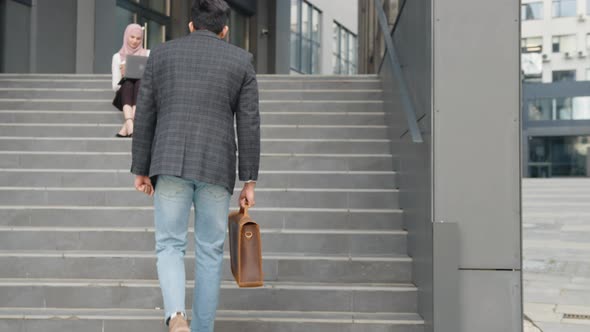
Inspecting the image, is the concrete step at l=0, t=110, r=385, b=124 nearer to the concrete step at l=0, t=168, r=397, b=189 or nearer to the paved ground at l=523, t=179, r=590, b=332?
the concrete step at l=0, t=168, r=397, b=189

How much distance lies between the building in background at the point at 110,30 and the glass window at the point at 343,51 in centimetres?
287

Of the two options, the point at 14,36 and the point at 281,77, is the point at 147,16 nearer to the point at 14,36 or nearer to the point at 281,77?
the point at 14,36

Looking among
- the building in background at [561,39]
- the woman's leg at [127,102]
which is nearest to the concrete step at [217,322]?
the woman's leg at [127,102]

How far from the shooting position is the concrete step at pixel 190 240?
541 cm

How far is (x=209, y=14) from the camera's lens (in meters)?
3.56

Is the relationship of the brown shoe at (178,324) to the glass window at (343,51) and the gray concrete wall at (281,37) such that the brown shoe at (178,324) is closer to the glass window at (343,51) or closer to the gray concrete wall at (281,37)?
the gray concrete wall at (281,37)

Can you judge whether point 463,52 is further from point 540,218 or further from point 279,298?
→ point 540,218

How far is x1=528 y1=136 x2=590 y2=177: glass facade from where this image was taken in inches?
1641

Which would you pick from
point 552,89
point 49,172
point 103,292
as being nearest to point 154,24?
point 49,172

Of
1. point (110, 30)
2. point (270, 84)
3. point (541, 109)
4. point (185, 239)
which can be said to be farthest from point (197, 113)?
point (541, 109)

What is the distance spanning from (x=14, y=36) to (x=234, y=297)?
33.9ft

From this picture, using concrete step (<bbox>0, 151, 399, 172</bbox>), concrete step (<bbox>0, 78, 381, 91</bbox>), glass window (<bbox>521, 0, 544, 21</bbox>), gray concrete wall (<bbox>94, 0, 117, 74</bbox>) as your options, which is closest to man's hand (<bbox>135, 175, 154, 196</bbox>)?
concrete step (<bbox>0, 151, 399, 172</bbox>)

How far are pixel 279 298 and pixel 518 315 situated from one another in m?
1.54

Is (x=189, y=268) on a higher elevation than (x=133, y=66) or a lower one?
lower
